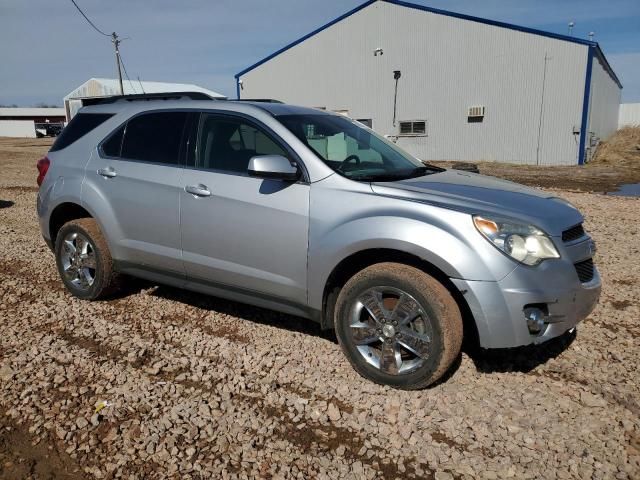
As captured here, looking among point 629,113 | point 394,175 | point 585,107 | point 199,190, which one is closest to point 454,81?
point 585,107

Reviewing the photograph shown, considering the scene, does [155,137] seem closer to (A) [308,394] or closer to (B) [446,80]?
(A) [308,394]

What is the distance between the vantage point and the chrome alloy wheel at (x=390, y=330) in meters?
3.21

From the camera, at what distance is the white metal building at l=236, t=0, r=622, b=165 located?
20078mm

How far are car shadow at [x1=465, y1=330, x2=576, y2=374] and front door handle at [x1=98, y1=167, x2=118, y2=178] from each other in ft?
10.6

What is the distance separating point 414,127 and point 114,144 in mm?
20816

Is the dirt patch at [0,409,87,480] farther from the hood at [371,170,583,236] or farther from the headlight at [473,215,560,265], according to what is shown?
the headlight at [473,215,560,265]

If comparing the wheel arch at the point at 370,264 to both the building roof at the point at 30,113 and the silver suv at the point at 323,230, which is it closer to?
the silver suv at the point at 323,230

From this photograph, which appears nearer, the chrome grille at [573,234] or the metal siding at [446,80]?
the chrome grille at [573,234]

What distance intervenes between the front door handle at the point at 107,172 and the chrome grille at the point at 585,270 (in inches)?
143

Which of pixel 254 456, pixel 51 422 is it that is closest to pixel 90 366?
pixel 51 422

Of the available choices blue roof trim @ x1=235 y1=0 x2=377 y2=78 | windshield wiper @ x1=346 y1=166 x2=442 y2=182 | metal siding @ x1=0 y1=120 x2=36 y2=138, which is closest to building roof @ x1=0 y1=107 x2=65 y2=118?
metal siding @ x1=0 y1=120 x2=36 y2=138

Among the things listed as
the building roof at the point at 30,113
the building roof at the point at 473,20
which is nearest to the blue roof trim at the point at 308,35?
the building roof at the point at 473,20

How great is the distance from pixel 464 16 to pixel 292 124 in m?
20.1

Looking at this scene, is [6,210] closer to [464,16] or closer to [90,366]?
[90,366]
